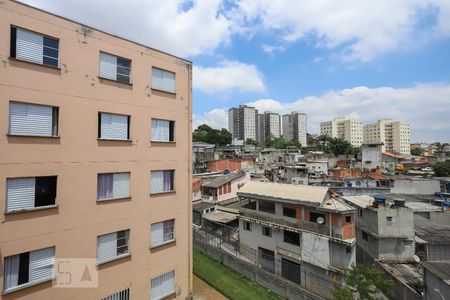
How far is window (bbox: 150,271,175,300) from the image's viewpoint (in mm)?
14312

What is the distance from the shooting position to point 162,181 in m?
15.1

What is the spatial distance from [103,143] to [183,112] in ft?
17.6

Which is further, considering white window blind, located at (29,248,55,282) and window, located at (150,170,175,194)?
window, located at (150,170,175,194)

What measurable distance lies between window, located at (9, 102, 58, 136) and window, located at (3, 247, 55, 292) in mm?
4911

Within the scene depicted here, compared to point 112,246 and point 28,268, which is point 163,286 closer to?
point 112,246

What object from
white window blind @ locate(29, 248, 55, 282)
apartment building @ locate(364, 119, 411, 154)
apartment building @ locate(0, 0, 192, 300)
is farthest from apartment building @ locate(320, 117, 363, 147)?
white window blind @ locate(29, 248, 55, 282)

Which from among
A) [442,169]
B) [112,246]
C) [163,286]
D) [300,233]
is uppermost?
[442,169]

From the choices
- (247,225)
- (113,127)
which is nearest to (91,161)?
(113,127)

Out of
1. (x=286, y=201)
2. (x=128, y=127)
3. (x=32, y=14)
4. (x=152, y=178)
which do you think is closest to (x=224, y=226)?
(x=286, y=201)

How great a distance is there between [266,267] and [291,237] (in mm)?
4336

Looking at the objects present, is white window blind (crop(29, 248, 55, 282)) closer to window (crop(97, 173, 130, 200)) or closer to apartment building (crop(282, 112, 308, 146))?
window (crop(97, 173, 130, 200))

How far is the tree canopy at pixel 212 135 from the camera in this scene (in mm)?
106181

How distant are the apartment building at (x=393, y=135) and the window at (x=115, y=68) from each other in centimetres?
15479

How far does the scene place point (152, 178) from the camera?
1453 centimetres
